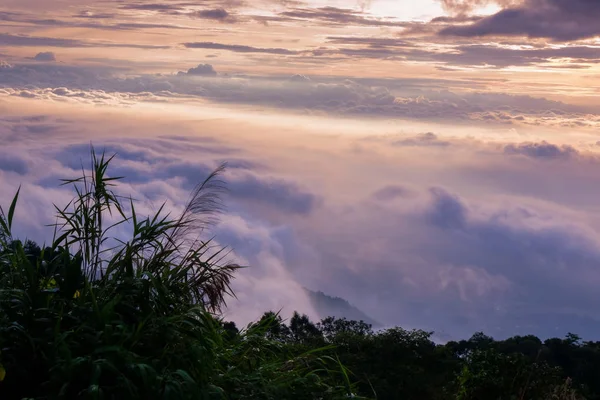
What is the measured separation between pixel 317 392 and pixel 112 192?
2.44 meters

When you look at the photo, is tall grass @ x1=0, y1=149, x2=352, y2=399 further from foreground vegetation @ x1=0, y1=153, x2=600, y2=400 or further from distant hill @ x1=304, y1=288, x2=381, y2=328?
distant hill @ x1=304, y1=288, x2=381, y2=328

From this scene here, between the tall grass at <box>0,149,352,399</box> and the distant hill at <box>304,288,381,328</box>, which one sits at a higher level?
the distant hill at <box>304,288,381,328</box>

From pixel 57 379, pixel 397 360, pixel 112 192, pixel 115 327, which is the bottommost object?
pixel 57 379

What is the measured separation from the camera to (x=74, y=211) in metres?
6.26

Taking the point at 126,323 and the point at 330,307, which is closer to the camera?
the point at 126,323

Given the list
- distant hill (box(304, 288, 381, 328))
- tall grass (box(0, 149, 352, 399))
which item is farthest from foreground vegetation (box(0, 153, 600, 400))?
distant hill (box(304, 288, 381, 328))

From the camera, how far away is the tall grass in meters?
5.18

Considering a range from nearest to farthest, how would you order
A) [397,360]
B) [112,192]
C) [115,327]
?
[115,327] → [112,192] → [397,360]

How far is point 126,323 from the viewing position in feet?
18.7

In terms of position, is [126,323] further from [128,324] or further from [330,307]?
[330,307]

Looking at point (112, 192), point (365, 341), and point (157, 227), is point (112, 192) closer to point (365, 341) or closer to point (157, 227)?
point (157, 227)

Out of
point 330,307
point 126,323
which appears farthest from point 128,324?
point 330,307

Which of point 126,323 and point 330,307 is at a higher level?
point 330,307

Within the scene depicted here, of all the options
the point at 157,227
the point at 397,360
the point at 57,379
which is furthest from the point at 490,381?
the point at 57,379
